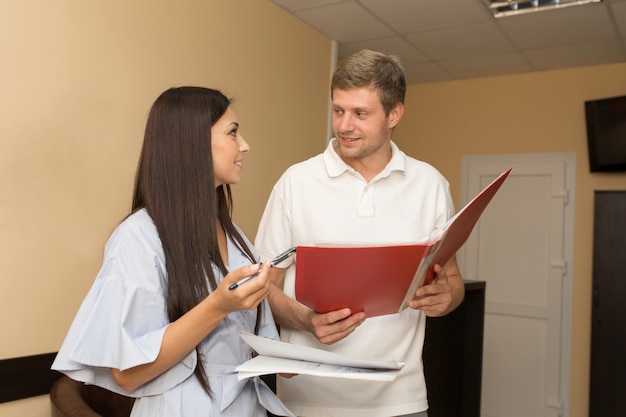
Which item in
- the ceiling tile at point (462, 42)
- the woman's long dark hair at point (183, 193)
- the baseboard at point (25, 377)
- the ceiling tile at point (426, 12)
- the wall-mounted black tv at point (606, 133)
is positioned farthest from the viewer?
the wall-mounted black tv at point (606, 133)

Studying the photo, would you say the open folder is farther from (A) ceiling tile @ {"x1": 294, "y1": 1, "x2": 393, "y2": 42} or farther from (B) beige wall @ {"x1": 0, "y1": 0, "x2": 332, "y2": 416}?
(A) ceiling tile @ {"x1": 294, "y1": 1, "x2": 393, "y2": 42}

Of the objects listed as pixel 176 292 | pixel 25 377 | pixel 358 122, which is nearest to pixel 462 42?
pixel 358 122

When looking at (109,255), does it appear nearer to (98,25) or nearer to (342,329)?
(342,329)

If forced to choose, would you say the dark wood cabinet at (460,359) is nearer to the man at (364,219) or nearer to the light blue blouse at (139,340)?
the man at (364,219)

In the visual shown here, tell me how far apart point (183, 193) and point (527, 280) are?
14.0 ft

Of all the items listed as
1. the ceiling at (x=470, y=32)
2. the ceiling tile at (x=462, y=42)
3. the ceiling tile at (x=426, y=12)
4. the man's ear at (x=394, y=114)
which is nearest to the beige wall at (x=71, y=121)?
the ceiling at (x=470, y=32)

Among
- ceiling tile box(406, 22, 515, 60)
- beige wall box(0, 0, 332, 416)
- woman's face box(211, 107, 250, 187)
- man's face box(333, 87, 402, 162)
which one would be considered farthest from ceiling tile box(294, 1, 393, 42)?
woman's face box(211, 107, 250, 187)

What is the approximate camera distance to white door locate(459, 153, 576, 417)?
465 cm

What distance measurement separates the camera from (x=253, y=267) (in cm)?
99

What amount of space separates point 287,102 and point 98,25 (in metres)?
1.52

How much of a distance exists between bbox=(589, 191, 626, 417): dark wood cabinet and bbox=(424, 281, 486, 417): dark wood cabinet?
1.48 m

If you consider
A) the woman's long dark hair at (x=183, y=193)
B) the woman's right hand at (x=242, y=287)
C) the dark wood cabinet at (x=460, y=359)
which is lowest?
the dark wood cabinet at (x=460, y=359)

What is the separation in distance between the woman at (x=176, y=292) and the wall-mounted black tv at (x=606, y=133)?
3966mm

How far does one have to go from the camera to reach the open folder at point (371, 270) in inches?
45.1
